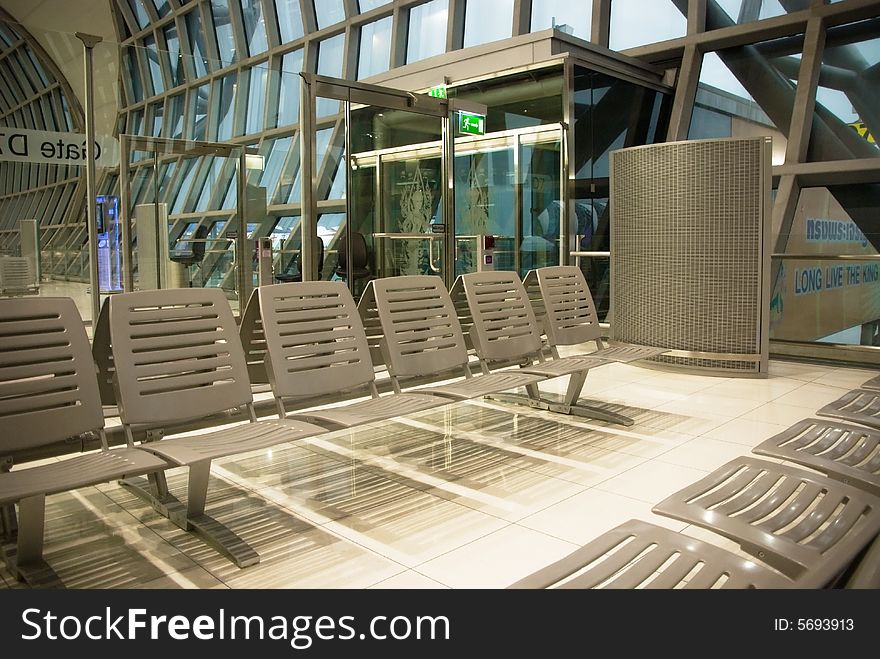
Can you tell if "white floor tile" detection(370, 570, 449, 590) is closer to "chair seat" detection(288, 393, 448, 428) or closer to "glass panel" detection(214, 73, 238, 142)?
"chair seat" detection(288, 393, 448, 428)

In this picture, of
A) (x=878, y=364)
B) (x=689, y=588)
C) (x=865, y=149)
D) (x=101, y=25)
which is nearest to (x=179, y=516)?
(x=689, y=588)

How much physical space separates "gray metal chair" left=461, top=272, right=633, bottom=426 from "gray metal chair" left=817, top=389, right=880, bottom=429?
1.34 meters

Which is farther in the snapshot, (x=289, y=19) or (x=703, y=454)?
(x=289, y=19)

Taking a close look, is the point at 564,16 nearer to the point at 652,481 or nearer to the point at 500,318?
the point at 500,318

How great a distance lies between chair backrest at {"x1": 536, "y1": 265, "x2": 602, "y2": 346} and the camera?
465 centimetres

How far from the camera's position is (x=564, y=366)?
420 centimetres

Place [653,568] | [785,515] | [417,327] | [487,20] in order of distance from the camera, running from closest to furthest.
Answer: [653,568] < [785,515] < [417,327] < [487,20]

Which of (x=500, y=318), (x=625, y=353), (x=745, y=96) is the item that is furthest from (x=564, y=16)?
(x=500, y=318)

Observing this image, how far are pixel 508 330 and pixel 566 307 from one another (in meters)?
0.63

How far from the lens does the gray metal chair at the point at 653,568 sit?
1457 mm


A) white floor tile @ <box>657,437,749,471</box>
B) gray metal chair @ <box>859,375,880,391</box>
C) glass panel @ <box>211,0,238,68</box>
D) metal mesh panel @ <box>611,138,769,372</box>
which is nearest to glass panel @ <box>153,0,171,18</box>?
glass panel @ <box>211,0,238,68</box>
